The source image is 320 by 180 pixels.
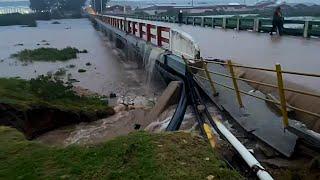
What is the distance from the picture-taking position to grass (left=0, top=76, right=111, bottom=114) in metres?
12.1

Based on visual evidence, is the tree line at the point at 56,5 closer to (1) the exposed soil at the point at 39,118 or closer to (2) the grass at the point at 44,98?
(2) the grass at the point at 44,98

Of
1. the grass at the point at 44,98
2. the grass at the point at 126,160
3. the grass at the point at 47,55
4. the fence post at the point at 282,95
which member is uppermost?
the fence post at the point at 282,95

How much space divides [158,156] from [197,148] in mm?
558

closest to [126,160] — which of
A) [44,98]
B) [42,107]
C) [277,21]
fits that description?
[42,107]

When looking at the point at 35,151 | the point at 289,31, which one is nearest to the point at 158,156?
the point at 35,151

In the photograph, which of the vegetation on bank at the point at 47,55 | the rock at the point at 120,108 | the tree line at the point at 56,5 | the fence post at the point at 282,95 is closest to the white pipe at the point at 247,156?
the fence post at the point at 282,95

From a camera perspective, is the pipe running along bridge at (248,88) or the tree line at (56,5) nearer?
the pipe running along bridge at (248,88)

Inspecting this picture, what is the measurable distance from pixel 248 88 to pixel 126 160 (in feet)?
13.5

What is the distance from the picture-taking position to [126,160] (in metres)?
5.13

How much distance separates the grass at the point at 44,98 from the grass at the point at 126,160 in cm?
599

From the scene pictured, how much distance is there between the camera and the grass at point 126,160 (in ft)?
15.6

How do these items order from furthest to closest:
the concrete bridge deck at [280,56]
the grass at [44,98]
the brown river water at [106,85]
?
the grass at [44,98] < the brown river water at [106,85] < the concrete bridge deck at [280,56]

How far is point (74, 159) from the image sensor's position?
18.0 feet

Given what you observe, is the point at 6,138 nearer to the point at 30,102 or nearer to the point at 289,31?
the point at 30,102
